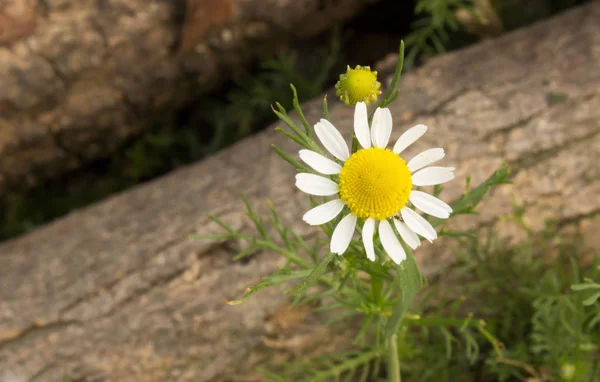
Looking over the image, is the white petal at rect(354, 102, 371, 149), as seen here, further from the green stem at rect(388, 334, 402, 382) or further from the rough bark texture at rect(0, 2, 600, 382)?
the rough bark texture at rect(0, 2, 600, 382)

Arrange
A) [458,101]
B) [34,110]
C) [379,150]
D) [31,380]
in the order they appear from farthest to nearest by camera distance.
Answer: [34,110], [458,101], [31,380], [379,150]

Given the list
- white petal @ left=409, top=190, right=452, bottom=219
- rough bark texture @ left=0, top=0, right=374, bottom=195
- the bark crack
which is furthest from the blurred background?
white petal @ left=409, top=190, right=452, bottom=219

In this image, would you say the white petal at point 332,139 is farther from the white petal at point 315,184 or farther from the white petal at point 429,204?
the white petal at point 429,204

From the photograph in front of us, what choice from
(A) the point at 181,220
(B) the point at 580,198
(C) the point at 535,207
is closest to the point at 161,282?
(A) the point at 181,220

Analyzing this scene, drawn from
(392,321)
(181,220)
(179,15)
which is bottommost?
(392,321)

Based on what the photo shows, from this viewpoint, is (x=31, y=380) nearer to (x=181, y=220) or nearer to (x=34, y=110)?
(x=181, y=220)

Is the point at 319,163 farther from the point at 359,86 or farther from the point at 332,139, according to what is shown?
the point at 359,86

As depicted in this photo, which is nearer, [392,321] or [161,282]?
[392,321]
